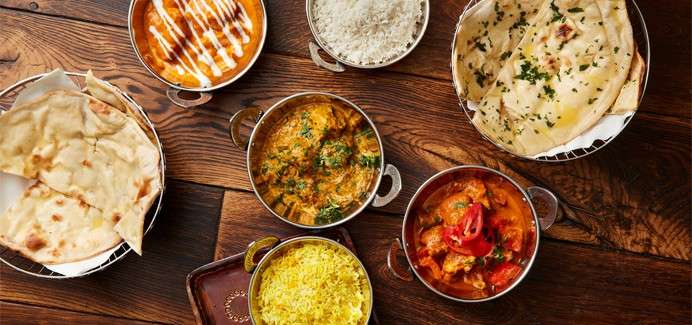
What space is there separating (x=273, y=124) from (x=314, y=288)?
58cm

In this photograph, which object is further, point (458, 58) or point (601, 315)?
point (601, 315)

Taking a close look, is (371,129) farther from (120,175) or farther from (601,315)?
(601,315)

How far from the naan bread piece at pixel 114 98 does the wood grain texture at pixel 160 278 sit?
0.25m

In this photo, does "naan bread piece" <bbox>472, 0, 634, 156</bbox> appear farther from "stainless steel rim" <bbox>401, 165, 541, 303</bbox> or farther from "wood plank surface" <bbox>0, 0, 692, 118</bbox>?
"wood plank surface" <bbox>0, 0, 692, 118</bbox>

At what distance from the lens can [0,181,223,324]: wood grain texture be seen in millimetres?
2178

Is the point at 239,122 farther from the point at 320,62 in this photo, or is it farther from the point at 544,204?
the point at 544,204

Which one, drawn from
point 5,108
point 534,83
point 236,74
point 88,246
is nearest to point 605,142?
point 534,83

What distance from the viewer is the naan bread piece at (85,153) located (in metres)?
1.98

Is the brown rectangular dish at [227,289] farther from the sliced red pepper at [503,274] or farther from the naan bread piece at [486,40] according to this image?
the naan bread piece at [486,40]

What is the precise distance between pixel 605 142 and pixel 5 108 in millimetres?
2094

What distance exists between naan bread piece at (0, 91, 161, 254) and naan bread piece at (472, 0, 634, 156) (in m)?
1.13

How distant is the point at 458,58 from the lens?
1.99 meters

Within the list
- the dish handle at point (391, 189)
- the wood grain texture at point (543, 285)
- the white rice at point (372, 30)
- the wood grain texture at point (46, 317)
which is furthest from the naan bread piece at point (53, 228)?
the white rice at point (372, 30)

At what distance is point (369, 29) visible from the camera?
2107 millimetres
